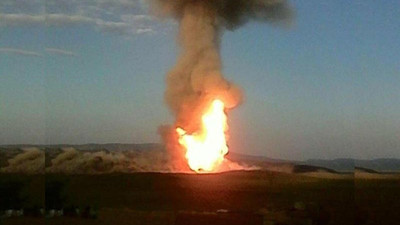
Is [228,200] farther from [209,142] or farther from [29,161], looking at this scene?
[29,161]

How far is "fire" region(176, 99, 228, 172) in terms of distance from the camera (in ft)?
35.6

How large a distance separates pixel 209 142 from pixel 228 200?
79 centimetres

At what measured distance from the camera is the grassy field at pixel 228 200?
1077 cm

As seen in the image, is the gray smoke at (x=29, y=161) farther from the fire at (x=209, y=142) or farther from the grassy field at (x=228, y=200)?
the fire at (x=209, y=142)

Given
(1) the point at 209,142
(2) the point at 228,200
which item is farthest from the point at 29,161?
(2) the point at 228,200

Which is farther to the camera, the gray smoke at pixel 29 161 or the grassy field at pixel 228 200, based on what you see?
the gray smoke at pixel 29 161

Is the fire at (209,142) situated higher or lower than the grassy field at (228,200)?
higher

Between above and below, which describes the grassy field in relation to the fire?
below

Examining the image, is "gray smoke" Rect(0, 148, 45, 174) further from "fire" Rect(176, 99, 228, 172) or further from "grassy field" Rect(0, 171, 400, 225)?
"fire" Rect(176, 99, 228, 172)

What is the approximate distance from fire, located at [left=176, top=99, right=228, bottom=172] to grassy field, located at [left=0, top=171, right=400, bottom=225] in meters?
0.21

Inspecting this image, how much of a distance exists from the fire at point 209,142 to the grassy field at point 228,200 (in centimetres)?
21

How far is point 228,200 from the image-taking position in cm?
1082

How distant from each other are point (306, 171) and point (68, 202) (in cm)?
307

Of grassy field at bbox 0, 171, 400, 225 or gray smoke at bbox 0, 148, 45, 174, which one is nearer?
grassy field at bbox 0, 171, 400, 225
